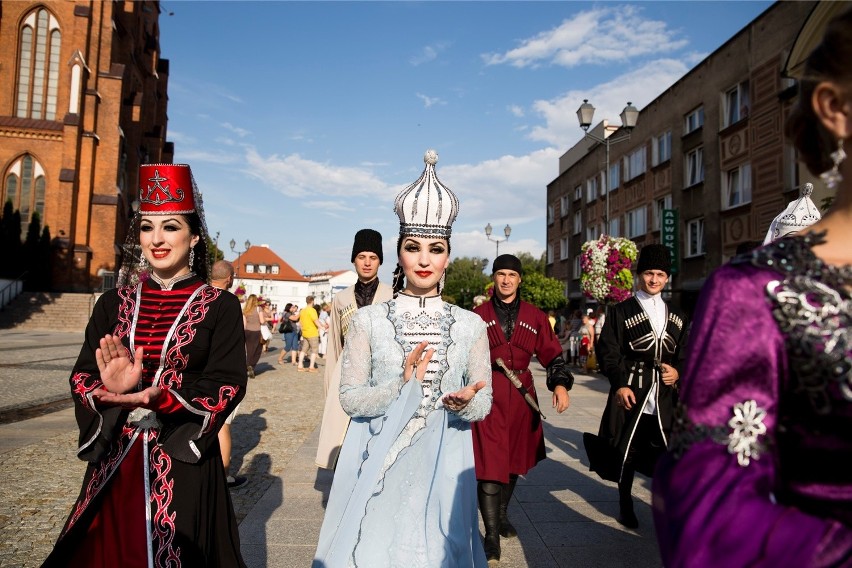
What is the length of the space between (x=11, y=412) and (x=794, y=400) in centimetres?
1032

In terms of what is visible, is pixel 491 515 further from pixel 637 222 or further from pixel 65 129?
pixel 65 129

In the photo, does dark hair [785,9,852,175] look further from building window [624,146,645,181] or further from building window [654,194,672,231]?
building window [624,146,645,181]

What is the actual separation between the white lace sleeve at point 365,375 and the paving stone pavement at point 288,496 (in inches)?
72.4

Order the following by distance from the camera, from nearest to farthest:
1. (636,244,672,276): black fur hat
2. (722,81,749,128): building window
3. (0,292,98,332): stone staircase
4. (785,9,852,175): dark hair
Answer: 1. (785,9,852,175): dark hair
2. (636,244,672,276): black fur hat
3. (722,81,749,128): building window
4. (0,292,98,332): stone staircase

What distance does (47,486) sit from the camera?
5527 mm

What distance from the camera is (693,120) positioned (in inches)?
944

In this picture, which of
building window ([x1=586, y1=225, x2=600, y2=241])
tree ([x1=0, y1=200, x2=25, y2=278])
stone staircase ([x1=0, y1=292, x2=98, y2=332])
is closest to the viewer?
stone staircase ([x1=0, y1=292, x2=98, y2=332])

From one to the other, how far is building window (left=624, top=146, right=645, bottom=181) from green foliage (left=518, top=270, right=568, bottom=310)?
636 centimetres

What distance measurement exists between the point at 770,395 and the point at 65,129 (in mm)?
40328

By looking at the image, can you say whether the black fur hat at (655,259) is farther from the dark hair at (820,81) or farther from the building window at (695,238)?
the building window at (695,238)

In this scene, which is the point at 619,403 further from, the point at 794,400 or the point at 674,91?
the point at 674,91

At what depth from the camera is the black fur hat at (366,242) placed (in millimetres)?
5398

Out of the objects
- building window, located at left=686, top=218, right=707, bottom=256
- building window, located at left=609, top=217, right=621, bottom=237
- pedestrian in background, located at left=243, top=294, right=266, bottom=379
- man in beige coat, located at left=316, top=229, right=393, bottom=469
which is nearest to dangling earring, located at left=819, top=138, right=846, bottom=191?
man in beige coat, located at left=316, top=229, right=393, bottom=469

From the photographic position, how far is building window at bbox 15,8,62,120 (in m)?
34.9
